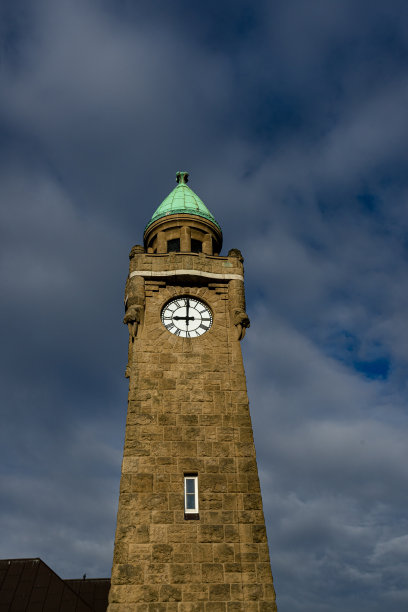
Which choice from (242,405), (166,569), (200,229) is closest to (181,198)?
(200,229)

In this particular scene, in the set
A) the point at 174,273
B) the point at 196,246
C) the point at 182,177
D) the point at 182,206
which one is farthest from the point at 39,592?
the point at 182,177

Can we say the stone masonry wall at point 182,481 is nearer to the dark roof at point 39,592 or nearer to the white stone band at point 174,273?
the white stone band at point 174,273

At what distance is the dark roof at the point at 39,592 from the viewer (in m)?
23.5

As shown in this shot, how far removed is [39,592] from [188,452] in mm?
9704

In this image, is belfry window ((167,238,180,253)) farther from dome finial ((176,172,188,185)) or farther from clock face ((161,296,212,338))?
dome finial ((176,172,188,185))

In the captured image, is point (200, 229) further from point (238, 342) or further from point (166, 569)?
point (166, 569)

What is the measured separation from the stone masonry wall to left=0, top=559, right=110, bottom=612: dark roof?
739cm

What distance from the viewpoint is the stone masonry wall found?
1828 centimetres

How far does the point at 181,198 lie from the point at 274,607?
19.3m

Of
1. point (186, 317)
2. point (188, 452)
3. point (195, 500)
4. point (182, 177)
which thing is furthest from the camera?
point (182, 177)

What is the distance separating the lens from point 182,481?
20250mm

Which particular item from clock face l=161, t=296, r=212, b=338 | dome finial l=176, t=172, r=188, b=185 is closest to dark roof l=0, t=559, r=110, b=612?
clock face l=161, t=296, r=212, b=338

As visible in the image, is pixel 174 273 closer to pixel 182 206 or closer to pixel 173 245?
pixel 173 245

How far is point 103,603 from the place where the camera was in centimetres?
2562
